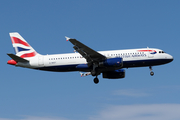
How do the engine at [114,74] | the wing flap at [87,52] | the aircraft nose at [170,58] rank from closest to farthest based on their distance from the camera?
the wing flap at [87,52] < the aircraft nose at [170,58] < the engine at [114,74]

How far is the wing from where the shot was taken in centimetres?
5109

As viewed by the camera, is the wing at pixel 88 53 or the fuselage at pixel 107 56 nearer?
the wing at pixel 88 53

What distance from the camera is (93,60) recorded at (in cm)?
5422

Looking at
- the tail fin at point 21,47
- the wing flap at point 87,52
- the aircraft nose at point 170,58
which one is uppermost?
the tail fin at point 21,47

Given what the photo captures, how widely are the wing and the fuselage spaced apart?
1.54 meters

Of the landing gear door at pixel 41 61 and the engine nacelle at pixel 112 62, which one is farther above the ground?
the landing gear door at pixel 41 61

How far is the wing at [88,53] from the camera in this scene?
51.1 meters

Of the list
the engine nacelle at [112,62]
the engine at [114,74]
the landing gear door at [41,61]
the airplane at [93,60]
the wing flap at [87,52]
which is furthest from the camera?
the engine at [114,74]

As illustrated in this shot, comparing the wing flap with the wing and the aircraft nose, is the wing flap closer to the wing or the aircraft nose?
the wing

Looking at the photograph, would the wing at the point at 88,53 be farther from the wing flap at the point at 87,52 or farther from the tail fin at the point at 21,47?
the tail fin at the point at 21,47

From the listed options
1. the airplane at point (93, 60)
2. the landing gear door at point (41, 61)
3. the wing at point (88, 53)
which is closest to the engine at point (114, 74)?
the airplane at point (93, 60)

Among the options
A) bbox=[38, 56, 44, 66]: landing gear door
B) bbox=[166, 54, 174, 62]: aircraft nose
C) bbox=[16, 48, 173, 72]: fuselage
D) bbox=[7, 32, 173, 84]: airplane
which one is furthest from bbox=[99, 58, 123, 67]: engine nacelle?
bbox=[38, 56, 44, 66]: landing gear door

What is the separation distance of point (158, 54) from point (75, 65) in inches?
528

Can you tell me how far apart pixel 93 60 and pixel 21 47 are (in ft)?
46.1
